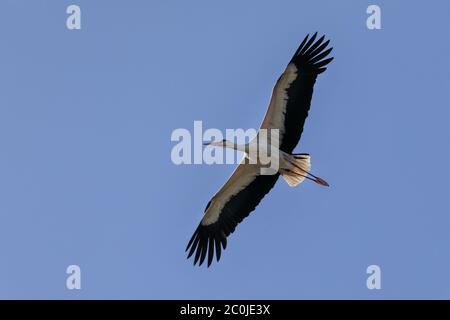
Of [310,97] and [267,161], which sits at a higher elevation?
[310,97]

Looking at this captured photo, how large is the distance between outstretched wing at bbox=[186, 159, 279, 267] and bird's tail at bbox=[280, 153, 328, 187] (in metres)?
0.29

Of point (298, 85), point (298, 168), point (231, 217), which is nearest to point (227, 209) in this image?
point (231, 217)

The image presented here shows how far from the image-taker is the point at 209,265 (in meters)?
13.8

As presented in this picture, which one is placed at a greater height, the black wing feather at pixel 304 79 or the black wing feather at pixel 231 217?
the black wing feather at pixel 304 79

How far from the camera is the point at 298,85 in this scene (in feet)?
42.9

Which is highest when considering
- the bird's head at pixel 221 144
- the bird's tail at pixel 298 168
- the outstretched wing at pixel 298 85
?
the outstretched wing at pixel 298 85

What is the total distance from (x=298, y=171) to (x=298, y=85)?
1.37 metres

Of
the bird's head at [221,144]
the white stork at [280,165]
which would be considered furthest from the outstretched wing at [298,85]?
the bird's head at [221,144]

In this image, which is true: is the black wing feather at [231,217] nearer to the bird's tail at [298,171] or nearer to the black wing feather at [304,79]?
the bird's tail at [298,171]

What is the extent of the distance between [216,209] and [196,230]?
481 millimetres

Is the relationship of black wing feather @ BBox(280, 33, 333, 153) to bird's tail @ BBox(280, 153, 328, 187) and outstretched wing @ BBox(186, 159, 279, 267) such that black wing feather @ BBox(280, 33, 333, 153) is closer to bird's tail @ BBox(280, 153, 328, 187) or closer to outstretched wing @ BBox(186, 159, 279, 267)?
bird's tail @ BBox(280, 153, 328, 187)

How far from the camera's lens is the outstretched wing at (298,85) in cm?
1308
